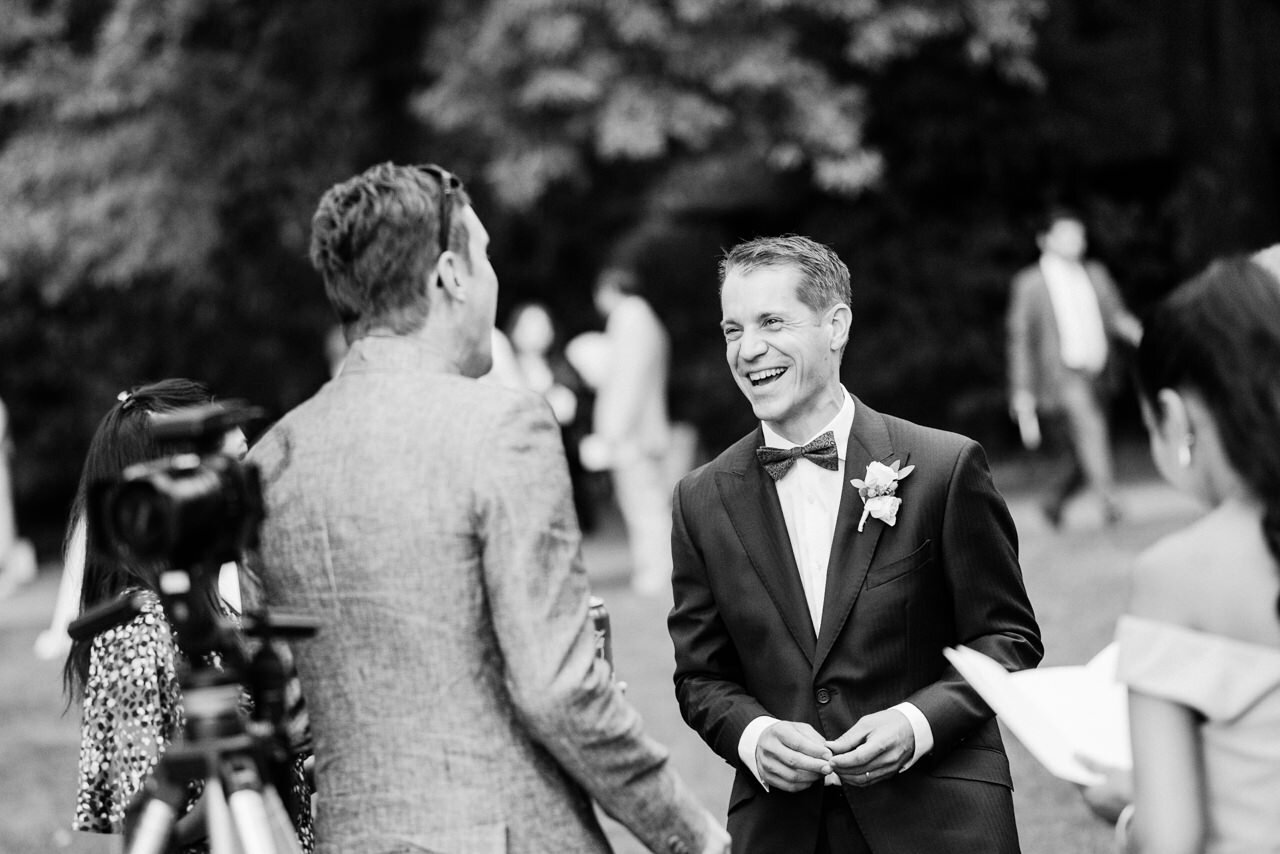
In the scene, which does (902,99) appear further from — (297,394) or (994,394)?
(297,394)

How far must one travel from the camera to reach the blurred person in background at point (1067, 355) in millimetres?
12688

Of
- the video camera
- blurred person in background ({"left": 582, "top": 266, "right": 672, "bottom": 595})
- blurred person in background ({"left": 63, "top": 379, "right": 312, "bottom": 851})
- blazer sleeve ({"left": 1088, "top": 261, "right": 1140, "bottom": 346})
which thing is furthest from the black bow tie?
blazer sleeve ({"left": 1088, "top": 261, "right": 1140, "bottom": 346})

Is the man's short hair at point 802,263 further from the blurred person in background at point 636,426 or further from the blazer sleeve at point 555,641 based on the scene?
the blurred person in background at point 636,426

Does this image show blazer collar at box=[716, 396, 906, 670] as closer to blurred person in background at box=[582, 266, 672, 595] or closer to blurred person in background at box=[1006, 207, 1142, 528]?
blurred person in background at box=[582, 266, 672, 595]

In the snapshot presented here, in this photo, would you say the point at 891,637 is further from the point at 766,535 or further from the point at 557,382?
the point at 557,382

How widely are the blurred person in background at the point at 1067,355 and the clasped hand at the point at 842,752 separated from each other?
9724 mm

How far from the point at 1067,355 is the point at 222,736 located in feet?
36.1

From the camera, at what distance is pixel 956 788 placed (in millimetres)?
3490

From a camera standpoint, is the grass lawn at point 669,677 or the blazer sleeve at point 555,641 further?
the grass lawn at point 669,677

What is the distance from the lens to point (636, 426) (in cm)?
1237

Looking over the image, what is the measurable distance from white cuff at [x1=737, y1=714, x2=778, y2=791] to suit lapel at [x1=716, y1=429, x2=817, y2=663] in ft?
0.56

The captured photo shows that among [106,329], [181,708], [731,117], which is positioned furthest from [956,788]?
[106,329]

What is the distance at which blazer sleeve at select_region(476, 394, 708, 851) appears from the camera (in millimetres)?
2635

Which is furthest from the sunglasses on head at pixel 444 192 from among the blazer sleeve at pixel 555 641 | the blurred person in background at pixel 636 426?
the blurred person in background at pixel 636 426
